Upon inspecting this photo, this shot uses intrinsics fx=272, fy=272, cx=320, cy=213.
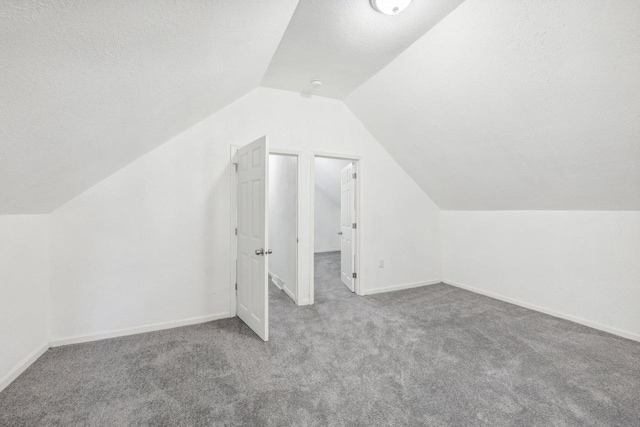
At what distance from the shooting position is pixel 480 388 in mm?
1886

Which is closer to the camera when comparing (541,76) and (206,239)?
(541,76)

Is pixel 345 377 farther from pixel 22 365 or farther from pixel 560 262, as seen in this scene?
pixel 560 262

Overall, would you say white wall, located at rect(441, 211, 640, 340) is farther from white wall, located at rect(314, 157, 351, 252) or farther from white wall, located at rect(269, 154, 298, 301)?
white wall, located at rect(314, 157, 351, 252)

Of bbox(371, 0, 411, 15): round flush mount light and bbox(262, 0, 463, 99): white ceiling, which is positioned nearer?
bbox(371, 0, 411, 15): round flush mount light

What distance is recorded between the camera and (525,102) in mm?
2285

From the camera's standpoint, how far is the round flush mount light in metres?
1.91

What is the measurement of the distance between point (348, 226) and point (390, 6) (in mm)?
2807

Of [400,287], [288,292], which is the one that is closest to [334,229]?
[400,287]

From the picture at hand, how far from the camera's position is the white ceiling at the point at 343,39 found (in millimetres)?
2037

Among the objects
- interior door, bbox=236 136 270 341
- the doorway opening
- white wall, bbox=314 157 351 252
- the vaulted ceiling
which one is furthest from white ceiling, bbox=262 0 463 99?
white wall, bbox=314 157 351 252

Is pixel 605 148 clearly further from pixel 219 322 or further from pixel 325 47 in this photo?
pixel 219 322

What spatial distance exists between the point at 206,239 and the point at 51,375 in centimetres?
154

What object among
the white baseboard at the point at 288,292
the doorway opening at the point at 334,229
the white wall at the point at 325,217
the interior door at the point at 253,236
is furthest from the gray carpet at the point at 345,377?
the white wall at the point at 325,217

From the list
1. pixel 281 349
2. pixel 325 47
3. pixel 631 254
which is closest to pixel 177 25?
pixel 325 47
